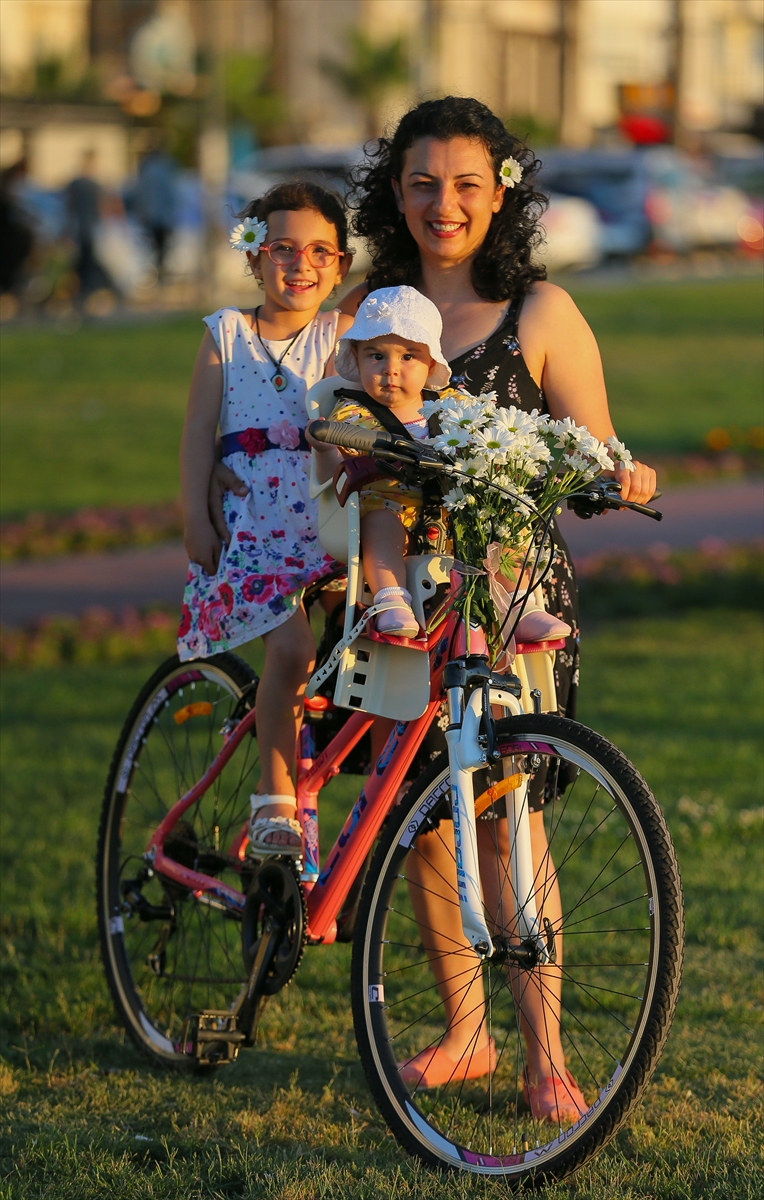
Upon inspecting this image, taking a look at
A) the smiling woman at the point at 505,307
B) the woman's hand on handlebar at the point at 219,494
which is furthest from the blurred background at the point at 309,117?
the woman's hand on handlebar at the point at 219,494

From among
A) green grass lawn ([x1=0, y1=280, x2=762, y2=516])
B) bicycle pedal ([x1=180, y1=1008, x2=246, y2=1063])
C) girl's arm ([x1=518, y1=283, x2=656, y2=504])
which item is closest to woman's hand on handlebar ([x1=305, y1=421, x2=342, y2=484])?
girl's arm ([x1=518, y1=283, x2=656, y2=504])

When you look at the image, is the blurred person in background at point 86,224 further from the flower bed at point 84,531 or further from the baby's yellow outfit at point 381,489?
the baby's yellow outfit at point 381,489

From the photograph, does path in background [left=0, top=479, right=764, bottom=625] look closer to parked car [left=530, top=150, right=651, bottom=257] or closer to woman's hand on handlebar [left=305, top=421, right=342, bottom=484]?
woman's hand on handlebar [left=305, top=421, right=342, bottom=484]

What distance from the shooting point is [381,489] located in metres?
3.52

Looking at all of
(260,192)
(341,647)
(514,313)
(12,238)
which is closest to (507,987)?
(341,647)

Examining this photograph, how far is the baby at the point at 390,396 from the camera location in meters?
3.43

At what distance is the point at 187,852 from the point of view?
4.34 metres

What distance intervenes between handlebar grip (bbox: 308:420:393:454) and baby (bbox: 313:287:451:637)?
13cm

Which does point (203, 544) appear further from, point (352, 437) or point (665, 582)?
point (665, 582)

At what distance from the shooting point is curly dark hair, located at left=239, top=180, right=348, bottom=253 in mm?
3914

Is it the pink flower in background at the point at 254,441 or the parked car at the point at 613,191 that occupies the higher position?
the parked car at the point at 613,191

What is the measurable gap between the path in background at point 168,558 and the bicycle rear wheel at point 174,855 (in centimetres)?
488

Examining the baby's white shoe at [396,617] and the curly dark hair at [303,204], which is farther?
the curly dark hair at [303,204]

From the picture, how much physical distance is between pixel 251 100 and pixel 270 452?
145 ft
